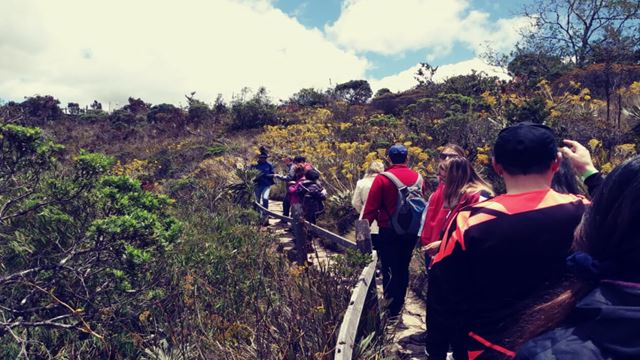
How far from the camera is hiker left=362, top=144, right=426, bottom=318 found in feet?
13.0

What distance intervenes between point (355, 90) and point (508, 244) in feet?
103

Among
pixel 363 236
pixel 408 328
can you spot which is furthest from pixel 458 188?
pixel 408 328

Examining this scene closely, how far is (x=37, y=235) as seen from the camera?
5.65m

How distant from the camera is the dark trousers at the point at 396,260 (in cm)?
412

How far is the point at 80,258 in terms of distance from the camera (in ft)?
16.7

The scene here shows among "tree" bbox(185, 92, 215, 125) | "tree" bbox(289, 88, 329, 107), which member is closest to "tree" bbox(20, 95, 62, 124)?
"tree" bbox(185, 92, 215, 125)

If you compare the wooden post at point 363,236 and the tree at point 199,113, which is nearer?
the wooden post at point 363,236

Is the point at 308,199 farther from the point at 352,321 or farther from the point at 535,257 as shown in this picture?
the point at 535,257

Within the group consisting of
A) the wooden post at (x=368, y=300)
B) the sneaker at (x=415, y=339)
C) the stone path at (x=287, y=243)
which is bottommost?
the sneaker at (x=415, y=339)

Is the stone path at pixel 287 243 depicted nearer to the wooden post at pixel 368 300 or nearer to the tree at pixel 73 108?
the wooden post at pixel 368 300

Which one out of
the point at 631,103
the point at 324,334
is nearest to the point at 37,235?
the point at 324,334

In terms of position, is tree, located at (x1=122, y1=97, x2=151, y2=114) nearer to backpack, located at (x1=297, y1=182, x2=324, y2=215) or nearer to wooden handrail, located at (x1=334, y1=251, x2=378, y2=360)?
backpack, located at (x1=297, y1=182, x2=324, y2=215)

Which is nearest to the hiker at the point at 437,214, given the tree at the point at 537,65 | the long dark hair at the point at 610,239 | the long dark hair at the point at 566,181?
the long dark hair at the point at 566,181

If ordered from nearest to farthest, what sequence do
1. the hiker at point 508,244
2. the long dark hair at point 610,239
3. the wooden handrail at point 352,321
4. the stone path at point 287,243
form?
1. the long dark hair at point 610,239
2. the hiker at point 508,244
3. the wooden handrail at point 352,321
4. the stone path at point 287,243
